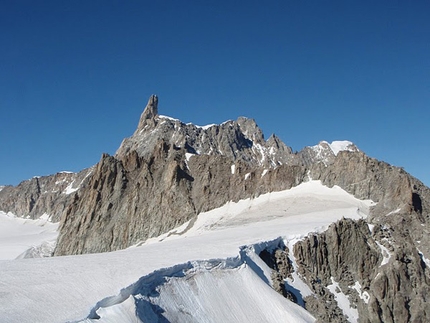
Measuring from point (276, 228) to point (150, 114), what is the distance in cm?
10954

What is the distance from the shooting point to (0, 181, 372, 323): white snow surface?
20141mm

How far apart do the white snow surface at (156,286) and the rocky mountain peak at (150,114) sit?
106 meters

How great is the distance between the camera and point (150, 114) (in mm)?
152000

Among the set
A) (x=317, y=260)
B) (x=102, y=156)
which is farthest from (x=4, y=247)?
(x=317, y=260)

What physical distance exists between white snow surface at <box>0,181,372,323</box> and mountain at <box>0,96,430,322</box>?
160mm

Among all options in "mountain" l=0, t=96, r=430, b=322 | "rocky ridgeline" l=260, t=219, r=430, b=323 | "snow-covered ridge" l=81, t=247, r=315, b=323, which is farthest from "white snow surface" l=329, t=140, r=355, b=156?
"snow-covered ridge" l=81, t=247, r=315, b=323

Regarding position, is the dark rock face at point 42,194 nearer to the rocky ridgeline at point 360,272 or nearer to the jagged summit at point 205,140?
the jagged summit at point 205,140

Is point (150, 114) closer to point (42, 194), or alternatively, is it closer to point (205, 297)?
point (42, 194)

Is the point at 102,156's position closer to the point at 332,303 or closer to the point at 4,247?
the point at 4,247

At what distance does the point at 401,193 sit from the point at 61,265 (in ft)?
138

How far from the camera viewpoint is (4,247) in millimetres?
109688

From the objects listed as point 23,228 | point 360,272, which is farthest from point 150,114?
point 360,272

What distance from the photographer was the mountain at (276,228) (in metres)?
34.5

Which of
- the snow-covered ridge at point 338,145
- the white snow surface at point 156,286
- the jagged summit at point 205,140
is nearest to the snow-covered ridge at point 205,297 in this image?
the white snow surface at point 156,286
